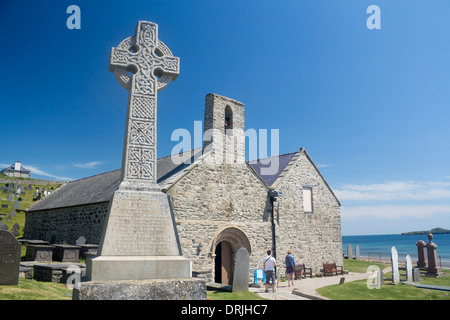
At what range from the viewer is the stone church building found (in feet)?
42.6

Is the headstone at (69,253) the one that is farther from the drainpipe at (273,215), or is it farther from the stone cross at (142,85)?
the drainpipe at (273,215)

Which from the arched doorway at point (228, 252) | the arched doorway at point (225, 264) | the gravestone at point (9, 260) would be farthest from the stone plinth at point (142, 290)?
the arched doorway at point (225, 264)

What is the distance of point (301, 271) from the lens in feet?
55.3

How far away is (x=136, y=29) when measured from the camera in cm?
673

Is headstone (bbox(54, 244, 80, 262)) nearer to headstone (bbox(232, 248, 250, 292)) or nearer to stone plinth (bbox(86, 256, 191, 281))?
headstone (bbox(232, 248, 250, 292))

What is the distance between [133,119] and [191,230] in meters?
7.57

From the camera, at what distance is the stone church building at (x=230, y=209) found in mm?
12977

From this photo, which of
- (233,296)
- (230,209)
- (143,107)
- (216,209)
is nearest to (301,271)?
(230,209)

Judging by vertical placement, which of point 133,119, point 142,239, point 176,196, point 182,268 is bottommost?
point 182,268

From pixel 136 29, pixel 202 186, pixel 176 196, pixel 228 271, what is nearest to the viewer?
pixel 136 29
